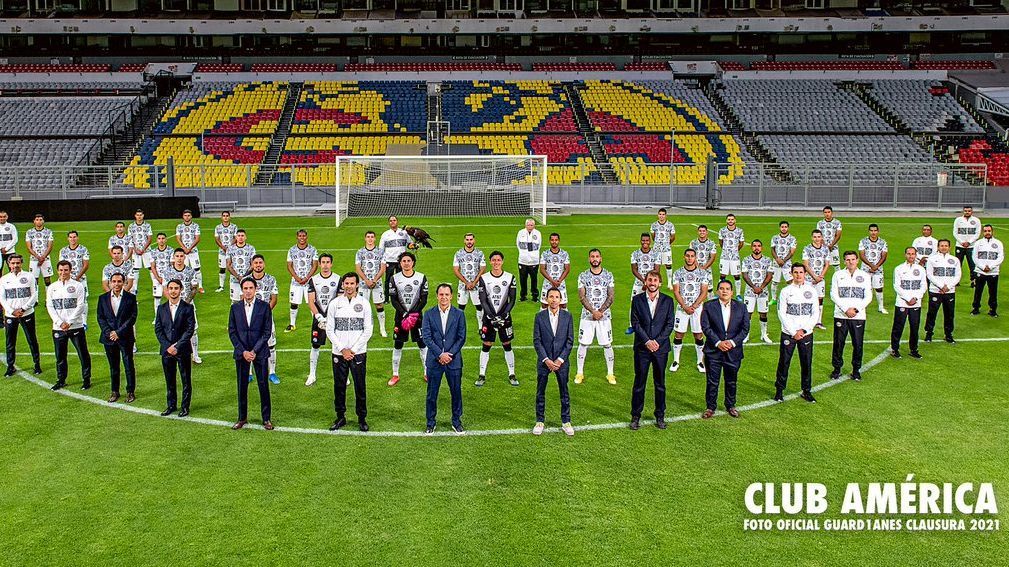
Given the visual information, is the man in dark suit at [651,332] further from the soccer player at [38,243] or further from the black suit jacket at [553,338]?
the soccer player at [38,243]

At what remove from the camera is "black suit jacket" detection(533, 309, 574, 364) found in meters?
11.5

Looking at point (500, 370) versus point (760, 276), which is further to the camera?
point (760, 276)

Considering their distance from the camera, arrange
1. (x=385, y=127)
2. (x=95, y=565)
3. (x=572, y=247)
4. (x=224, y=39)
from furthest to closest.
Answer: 1. (x=224, y=39)
2. (x=385, y=127)
3. (x=572, y=247)
4. (x=95, y=565)

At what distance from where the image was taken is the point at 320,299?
1441cm

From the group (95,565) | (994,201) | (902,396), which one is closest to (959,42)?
(994,201)

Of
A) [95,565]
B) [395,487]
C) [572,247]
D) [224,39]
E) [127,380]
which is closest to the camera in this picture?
[95,565]

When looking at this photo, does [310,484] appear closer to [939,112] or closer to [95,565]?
[95,565]

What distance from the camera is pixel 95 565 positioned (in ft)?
27.0

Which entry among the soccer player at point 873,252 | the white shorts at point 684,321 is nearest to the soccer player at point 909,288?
the soccer player at point 873,252

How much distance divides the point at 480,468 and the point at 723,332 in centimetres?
393

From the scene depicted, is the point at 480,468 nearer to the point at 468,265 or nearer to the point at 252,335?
the point at 252,335

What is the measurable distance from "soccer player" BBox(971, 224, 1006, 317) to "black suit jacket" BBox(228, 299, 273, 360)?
1513 cm

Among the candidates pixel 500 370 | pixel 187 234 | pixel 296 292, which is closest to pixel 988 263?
pixel 500 370

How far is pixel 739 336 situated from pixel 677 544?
4065 mm
